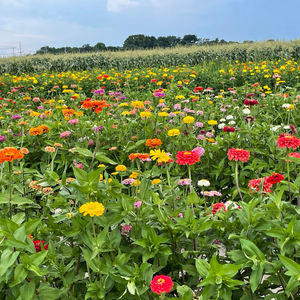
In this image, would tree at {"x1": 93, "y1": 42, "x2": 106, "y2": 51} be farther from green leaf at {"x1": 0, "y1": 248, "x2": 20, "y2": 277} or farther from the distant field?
green leaf at {"x1": 0, "y1": 248, "x2": 20, "y2": 277}

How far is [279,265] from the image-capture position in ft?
3.71

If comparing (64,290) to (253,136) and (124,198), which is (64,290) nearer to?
(124,198)

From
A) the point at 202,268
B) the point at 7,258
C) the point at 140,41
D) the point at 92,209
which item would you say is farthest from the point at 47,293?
the point at 140,41

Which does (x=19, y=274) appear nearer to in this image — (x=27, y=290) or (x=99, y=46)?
(x=27, y=290)

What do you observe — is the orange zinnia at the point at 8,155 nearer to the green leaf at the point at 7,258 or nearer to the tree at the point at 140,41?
the green leaf at the point at 7,258

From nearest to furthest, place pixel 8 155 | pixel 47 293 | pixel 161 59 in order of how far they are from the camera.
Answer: pixel 47 293 → pixel 8 155 → pixel 161 59

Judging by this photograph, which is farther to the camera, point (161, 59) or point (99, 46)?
point (99, 46)

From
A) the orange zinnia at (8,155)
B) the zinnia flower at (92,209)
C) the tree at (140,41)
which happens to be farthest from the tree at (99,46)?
the zinnia flower at (92,209)

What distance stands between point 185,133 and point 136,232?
7.09ft

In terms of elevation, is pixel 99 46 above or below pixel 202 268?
above

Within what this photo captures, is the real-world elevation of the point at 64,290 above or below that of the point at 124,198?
below

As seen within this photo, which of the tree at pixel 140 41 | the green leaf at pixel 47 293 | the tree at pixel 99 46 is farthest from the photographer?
the tree at pixel 140 41

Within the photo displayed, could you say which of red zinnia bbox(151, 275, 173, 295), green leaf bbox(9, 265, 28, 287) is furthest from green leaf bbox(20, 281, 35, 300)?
red zinnia bbox(151, 275, 173, 295)

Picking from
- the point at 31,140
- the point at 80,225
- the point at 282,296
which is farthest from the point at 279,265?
the point at 31,140
